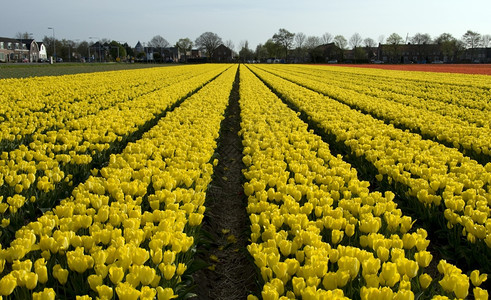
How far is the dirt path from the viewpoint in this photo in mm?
3592

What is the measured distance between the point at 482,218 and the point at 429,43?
123910 mm

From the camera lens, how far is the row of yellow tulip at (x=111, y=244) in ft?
7.25

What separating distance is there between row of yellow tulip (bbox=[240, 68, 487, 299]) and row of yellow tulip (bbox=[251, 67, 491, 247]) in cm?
49

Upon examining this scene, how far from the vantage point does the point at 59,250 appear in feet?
8.59

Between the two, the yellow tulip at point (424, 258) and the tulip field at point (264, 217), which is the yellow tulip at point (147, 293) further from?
the yellow tulip at point (424, 258)

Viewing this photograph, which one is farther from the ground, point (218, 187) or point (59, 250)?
point (59, 250)

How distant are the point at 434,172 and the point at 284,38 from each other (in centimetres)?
11884

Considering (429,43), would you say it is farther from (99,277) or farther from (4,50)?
(99,277)

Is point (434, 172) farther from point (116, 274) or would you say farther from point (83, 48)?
point (83, 48)

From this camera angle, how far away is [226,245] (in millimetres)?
4273

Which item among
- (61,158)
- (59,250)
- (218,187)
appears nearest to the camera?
(59,250)

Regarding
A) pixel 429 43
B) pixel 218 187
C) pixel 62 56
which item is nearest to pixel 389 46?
pixel 429 43

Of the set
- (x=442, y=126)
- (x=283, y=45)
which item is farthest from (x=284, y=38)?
(x=442, y=126)

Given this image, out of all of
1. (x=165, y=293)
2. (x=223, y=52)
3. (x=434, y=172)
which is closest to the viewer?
(x=165, y=293)
